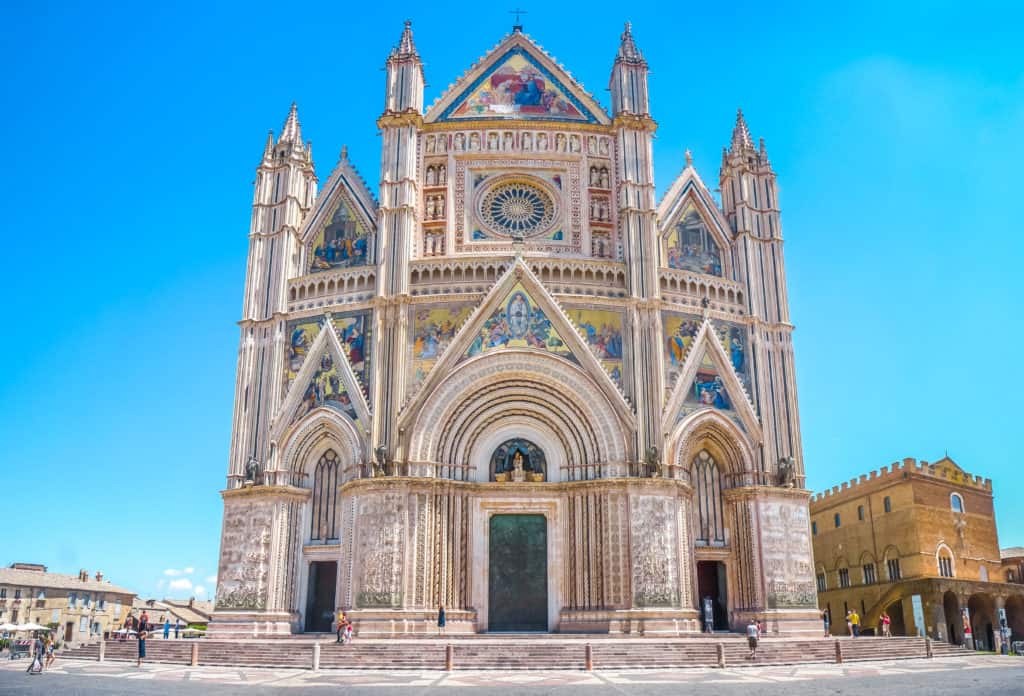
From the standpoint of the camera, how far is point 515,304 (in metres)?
30.4

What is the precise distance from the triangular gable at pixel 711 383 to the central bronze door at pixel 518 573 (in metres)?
6.56

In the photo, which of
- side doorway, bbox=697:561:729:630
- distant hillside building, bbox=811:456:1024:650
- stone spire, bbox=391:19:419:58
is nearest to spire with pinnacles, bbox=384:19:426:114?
stone spire, bbox=391:19:419:58

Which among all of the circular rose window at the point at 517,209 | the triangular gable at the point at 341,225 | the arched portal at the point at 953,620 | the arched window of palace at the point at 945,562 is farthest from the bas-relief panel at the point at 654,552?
the arched window of palace at the point at 945,562

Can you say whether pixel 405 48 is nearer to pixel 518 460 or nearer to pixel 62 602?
pixel 518 460

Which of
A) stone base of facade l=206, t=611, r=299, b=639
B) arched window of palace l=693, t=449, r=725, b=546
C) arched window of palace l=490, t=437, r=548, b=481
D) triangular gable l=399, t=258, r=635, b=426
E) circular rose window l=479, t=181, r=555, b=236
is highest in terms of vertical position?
circular rose window l=479, t=181, r=555, b=236

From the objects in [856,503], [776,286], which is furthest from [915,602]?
[776,286]

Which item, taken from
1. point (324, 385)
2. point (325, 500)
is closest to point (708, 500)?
point (325, 500)

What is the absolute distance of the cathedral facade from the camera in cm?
2798

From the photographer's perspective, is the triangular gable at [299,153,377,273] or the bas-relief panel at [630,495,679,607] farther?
the triangular gable at [299,153,377,273]

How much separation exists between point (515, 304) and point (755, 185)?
10992 millimetres

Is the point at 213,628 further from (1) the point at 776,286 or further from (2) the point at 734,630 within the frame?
(1) the point at 776,286

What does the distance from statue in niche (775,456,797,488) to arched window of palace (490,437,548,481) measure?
791cm

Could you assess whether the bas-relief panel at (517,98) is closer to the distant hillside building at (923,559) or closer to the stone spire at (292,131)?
the stone spire at (292,131)

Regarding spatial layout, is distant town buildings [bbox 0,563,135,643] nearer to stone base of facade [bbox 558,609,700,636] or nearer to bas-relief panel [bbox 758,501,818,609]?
stone base of facade [bbox 558,609,700,636]
